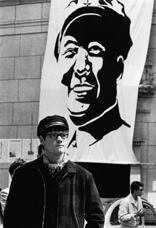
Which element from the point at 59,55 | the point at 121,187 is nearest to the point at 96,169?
the point at 121,187

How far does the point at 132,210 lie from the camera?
11.1 m

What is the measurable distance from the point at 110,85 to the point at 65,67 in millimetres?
1487

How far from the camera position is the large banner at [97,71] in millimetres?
15086

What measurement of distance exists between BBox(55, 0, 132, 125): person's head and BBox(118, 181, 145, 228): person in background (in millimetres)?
4521

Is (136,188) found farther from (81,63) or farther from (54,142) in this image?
(54,142)

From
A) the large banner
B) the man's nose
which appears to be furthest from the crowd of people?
the man's nose

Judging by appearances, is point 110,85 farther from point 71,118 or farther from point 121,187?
point 121,187

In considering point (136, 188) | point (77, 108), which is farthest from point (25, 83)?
point (136, 188)

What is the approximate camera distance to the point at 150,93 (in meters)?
16.0

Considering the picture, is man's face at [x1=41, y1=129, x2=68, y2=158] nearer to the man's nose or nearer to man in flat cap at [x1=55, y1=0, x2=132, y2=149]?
man in flat cap at [x1=55, y1=0, x2=132, y2=149]

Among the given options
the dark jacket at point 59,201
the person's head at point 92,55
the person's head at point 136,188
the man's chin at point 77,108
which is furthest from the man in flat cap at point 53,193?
the man's chin at point 77,108

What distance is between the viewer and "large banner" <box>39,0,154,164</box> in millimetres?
15086

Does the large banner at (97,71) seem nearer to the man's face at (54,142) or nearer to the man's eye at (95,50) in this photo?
the man's eye at (95,50)

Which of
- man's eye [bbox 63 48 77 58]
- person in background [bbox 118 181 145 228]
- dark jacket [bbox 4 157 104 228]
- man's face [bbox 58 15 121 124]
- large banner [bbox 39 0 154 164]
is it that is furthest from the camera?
man's eye [bbox 63 48 77 58]
